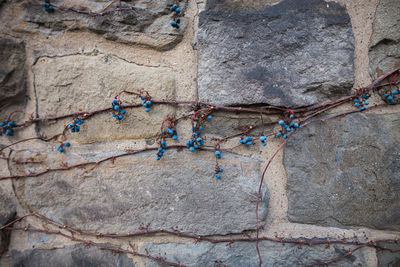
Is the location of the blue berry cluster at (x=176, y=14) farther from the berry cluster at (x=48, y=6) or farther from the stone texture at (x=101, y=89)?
the berry cluster at (x=48, y=6)

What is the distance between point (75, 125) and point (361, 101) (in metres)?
0.96

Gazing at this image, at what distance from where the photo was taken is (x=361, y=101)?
0.76m

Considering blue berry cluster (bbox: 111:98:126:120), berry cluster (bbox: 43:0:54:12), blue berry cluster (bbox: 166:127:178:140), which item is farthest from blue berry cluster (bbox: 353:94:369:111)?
berry cluster (bbox: 43:0:54:12)

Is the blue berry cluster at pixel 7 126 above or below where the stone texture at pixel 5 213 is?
above

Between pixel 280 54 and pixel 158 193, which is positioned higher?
pixel 280 54

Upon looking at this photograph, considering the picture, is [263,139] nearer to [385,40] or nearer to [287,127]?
Result: [287,127]

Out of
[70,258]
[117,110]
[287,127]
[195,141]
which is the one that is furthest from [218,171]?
[70,258]

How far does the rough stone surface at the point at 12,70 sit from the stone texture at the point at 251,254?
2.53 feet

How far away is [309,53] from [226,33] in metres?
0.28

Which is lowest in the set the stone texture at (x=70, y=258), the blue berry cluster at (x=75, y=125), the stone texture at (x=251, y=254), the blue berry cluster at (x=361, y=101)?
the stone texture at (x=70, y=258)

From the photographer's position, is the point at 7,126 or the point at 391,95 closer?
the point at 391,95

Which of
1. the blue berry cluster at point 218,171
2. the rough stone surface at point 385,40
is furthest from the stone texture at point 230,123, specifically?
the rough stone surface at point 385,40

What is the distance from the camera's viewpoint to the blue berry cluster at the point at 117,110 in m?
0.79

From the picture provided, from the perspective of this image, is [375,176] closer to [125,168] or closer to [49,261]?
[125,168]
